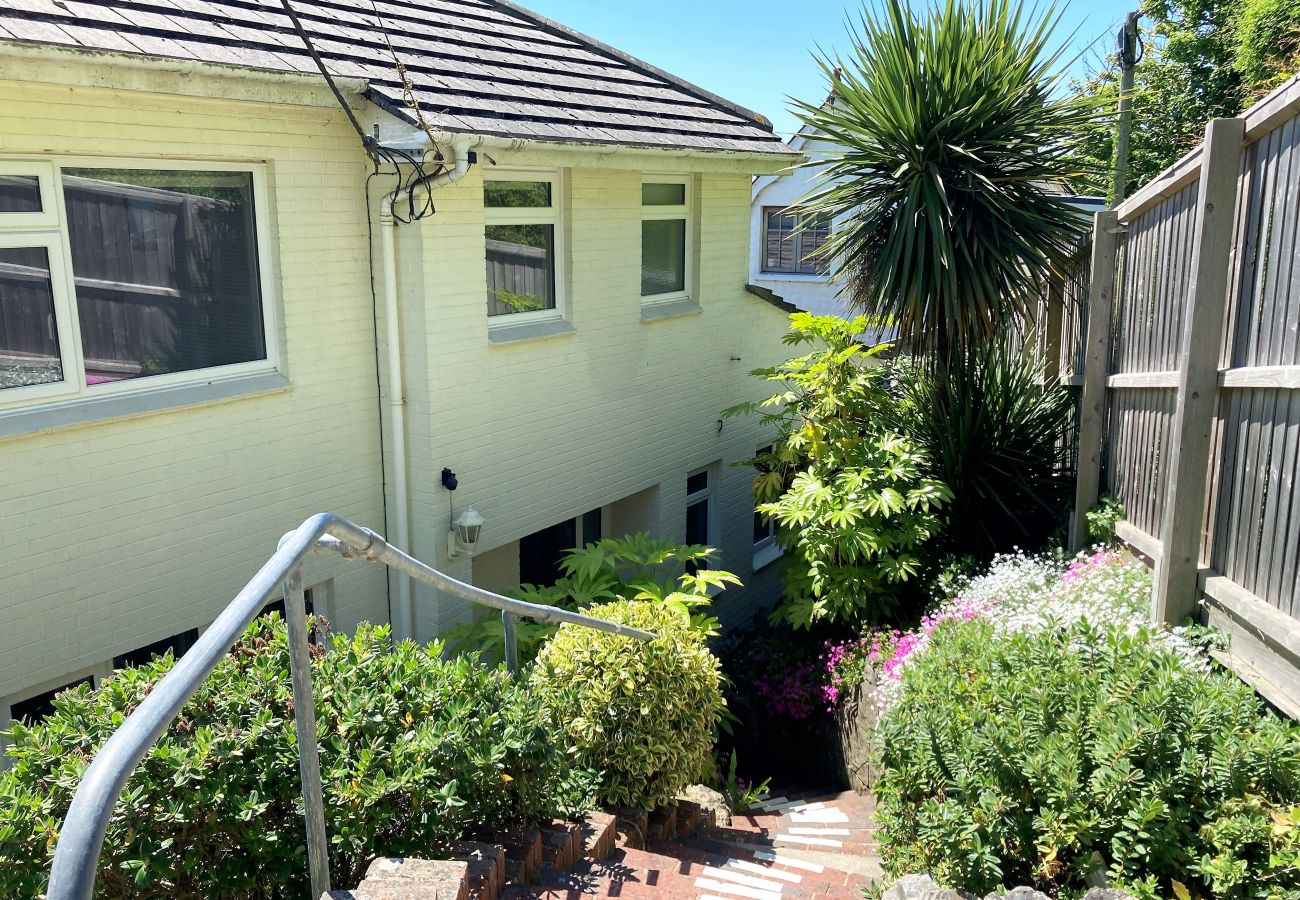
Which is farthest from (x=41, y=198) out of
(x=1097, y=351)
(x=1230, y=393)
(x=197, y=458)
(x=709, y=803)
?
(x=1097, y=351)

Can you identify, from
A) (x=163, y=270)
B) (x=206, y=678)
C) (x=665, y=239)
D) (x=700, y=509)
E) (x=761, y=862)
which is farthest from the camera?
(x=700, y=509)

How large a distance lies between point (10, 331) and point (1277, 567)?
6.38 metres

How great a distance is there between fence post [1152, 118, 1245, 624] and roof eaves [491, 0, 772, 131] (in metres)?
6.91

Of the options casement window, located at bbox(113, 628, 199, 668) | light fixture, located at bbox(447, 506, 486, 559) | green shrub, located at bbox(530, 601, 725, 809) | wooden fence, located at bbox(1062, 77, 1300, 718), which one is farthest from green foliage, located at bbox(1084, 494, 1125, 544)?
casement window, located at bbox(113, 628, 199, 668)

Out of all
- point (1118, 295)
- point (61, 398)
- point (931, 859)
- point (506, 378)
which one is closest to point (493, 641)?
point (506, 378)

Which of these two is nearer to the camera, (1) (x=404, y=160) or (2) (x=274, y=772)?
(2) (x=274, y=772)

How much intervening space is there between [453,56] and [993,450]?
18.1 feet

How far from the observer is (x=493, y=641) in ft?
22.1

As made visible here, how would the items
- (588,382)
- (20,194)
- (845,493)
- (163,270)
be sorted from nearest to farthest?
(20,194) → (163,270) → (845,493) → (588,382)

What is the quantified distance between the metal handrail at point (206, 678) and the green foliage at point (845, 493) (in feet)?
14.3

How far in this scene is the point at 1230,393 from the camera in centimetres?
460

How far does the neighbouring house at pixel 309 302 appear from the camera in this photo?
5.58m

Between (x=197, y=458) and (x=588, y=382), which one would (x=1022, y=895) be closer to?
(x=197, y=458)

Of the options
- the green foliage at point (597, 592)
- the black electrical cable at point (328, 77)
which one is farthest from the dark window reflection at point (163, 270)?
the green foliage at point (597, 592)
